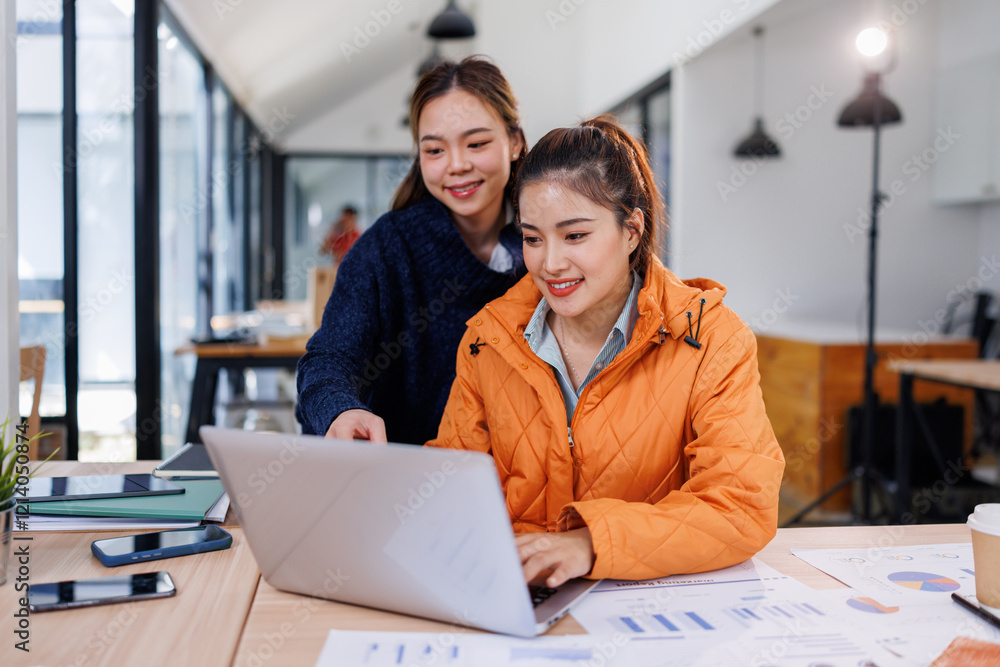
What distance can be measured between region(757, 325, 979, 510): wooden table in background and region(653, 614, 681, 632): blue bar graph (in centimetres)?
268

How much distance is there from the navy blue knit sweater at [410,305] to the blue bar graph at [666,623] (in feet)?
2.73

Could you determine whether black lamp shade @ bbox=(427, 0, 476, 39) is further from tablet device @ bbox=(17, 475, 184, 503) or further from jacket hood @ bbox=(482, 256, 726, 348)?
tablet device @ bbox=(17, 475, 184, 503)

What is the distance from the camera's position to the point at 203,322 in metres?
4.55

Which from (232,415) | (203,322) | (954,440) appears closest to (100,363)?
(232,415)

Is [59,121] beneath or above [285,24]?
beneath

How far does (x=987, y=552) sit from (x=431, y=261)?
1.10m

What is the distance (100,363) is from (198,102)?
7.17 feet

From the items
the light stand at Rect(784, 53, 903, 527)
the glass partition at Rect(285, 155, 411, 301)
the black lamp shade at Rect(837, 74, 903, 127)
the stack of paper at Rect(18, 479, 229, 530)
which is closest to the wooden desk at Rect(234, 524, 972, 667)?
the stack of paper at Rect(18, 479, 229, 530)

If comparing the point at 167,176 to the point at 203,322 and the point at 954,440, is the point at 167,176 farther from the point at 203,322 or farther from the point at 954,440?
the point at 954,440

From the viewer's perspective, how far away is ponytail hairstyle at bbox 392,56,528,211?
1.55 meters

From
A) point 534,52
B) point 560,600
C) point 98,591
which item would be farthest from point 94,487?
point 534,52

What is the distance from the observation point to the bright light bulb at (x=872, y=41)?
2.86m

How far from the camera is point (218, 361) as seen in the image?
3.12m

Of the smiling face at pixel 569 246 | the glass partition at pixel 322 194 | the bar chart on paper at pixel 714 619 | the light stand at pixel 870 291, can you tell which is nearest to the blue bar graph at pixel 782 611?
the bar chart on paper at pixel 714 619
